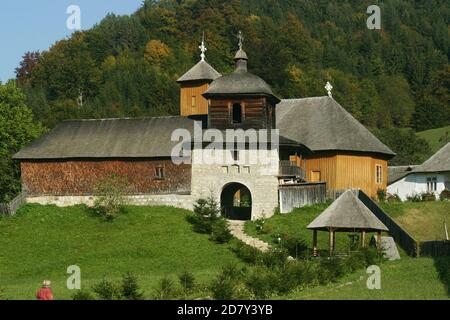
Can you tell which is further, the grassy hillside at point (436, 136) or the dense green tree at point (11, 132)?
the grassy hillside at point (436, 136)

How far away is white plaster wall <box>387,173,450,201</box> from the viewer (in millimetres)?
56031

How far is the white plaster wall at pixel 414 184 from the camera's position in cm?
5603

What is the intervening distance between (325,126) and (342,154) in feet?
8.13

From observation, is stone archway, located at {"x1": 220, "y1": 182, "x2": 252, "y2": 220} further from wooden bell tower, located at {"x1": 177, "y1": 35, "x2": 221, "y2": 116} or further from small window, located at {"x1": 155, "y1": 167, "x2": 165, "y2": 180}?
wooden bell tower, located at {"x1": 177, "y1": 35, "x2": 221, "y2": 116}

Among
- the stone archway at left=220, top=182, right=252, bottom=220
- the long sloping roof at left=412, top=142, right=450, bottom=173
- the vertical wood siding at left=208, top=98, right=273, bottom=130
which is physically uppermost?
the vertical wood siding at left=208, top=98, right=273, bottom=130

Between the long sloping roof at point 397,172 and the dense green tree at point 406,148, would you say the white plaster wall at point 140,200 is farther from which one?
the dense green tree at point 406,148

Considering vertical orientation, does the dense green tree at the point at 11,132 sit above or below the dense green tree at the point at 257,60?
below

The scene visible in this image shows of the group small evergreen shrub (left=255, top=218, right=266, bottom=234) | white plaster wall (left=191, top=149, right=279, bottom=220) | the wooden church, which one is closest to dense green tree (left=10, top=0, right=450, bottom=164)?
the wooden church

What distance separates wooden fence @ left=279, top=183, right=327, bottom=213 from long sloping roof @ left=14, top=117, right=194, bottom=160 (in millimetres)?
Result: 7213

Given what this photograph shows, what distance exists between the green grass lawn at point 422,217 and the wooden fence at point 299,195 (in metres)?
3.52

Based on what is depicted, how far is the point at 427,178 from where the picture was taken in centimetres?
5769

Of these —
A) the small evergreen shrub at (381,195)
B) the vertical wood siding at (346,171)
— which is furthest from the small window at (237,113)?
the small evergreen shrub at (381,195)

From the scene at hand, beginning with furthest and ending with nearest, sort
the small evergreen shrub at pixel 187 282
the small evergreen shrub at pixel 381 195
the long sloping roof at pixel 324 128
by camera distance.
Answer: the small evergreen shrub at pixel 381 195
the long sloping roof at pixel 324 128
the small evergreen shrub at pixel 187 282

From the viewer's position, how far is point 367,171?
5194 cm
